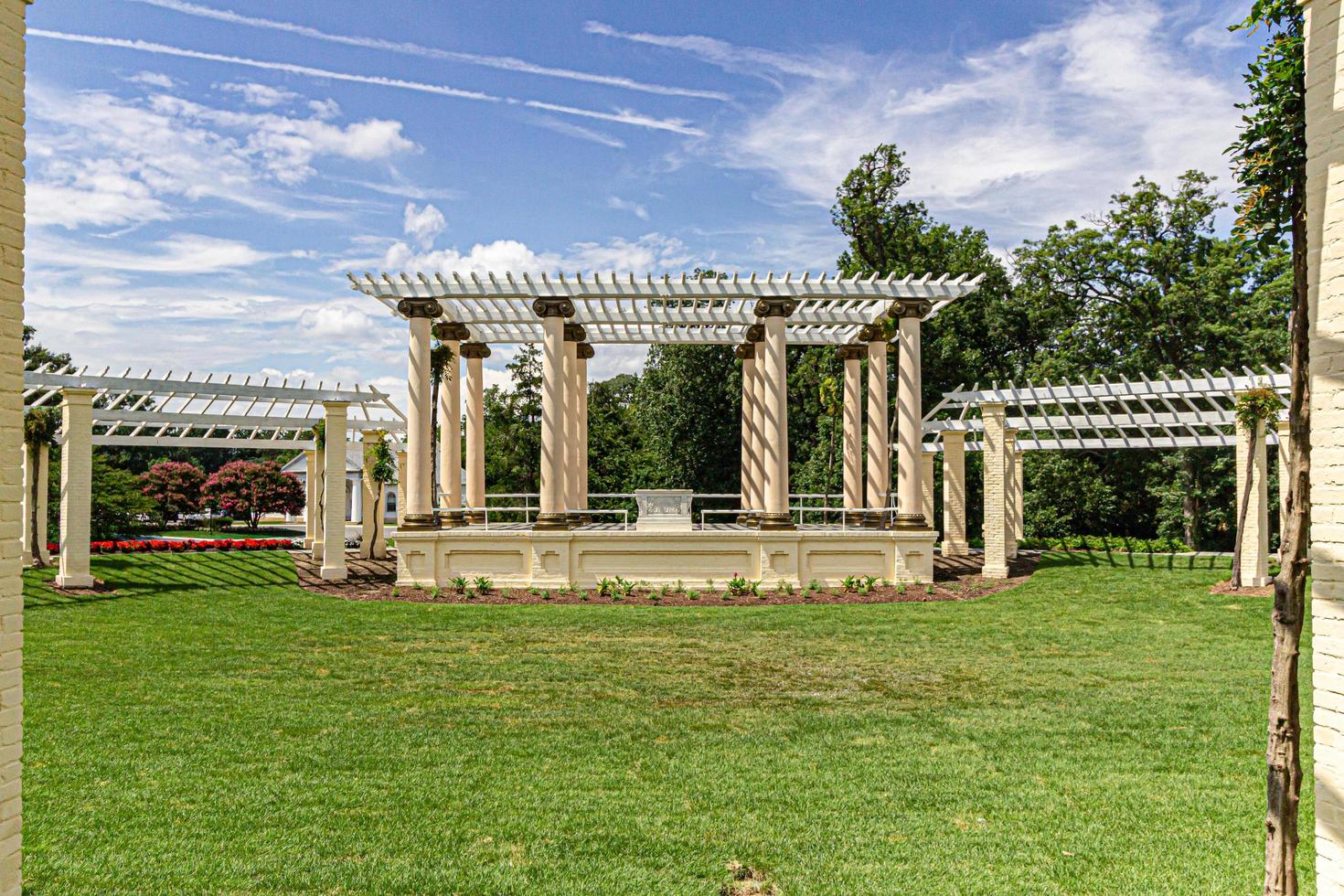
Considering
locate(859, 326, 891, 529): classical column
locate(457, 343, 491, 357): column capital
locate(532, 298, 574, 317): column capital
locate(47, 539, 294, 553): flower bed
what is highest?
locate(532, 298, 574, 317): column capital

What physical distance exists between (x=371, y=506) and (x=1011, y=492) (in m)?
20.5

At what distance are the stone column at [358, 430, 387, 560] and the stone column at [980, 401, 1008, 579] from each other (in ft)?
57.6

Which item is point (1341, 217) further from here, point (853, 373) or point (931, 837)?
point (853, 373)

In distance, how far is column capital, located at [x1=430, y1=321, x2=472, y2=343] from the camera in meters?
23.7

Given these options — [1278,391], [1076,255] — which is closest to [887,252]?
[1076,255]

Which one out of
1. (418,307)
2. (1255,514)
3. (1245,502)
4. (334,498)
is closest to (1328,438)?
(1245,502)

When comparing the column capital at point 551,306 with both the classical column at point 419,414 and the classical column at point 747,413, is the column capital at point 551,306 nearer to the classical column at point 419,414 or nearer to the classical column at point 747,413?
the classical column at point 419,414

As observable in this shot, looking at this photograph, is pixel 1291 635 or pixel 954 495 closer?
pixel 1291 635

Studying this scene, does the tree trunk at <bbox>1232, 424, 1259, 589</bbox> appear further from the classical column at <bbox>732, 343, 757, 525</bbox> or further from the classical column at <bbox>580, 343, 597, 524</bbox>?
the classical column at <bbox>580, 343, 597, 524</bbox>

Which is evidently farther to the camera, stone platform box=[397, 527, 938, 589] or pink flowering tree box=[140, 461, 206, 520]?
pink flowering tree box=[140, 461, 206, 520]

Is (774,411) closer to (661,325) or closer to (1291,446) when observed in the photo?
(661,325)

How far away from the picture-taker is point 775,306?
2158 cm

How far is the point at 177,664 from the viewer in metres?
11.4

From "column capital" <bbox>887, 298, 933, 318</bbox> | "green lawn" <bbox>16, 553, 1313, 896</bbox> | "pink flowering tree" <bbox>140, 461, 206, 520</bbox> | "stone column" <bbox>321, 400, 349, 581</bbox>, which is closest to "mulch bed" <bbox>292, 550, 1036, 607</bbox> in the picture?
"stone column" <bbox>321, 400, 349, 581</bbox>
